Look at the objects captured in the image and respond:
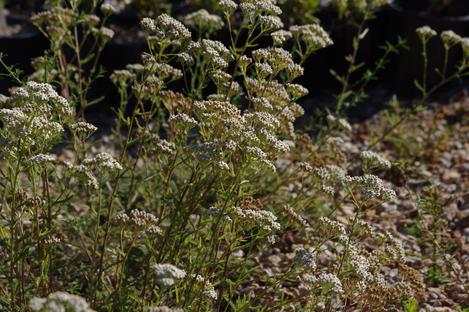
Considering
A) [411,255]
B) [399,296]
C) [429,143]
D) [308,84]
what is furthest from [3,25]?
[399,296]

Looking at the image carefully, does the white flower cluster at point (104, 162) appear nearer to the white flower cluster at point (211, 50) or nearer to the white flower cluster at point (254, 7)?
the white flower cluster at point (211, 50)

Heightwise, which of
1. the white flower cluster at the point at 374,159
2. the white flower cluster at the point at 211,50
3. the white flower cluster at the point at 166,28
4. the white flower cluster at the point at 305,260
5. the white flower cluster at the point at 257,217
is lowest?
the white flower cluster at the point at 305,260

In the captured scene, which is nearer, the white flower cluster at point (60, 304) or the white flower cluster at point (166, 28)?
the white flower cluster at point (60, 304)

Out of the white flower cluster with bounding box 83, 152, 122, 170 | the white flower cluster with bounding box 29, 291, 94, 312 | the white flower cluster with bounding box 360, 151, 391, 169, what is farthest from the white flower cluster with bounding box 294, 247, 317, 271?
the white flower cluster with bounding box 29, 291, 94, 312

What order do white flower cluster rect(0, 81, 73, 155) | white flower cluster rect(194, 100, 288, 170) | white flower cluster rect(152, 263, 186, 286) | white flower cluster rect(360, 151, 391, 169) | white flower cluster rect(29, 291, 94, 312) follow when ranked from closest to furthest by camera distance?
white flower cluster rect(29, 291, 94, 312)
white flower cluster rect(152, 263, 186, 286)
white flower cluster rect(0, 81, 73, 155)
white flower cluster rect(194, 100, 288, 170)
white flower cluster rect(360, 151, 391, 169)

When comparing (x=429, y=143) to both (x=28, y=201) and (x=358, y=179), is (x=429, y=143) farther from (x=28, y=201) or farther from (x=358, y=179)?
(x=28, y=201)

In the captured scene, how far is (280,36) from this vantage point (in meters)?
3.96

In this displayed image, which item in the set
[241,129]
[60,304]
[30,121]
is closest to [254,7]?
[241,129]

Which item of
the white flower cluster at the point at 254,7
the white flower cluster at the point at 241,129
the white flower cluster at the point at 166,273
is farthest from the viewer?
the white flower cluster at the point at 254,7

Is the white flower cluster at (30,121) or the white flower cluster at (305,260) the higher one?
the white flower cluster at (30,121)

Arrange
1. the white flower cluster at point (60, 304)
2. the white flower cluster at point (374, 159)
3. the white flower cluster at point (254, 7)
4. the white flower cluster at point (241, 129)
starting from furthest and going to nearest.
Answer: the white flower cluster at point (374, 159)
the white flower cluster at point (254, 7)
the white flower cluster at point (241, 129)
the white flower cluster at point (60, 304)

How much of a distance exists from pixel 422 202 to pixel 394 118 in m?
2.88

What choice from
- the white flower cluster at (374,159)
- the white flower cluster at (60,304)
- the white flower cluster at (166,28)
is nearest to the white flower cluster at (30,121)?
the white flower cluster at (166,28)

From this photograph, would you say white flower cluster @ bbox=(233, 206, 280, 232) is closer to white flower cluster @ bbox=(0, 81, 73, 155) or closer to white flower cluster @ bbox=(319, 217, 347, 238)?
white flower cluster @ bbox=(319, 217, 347, 238)
